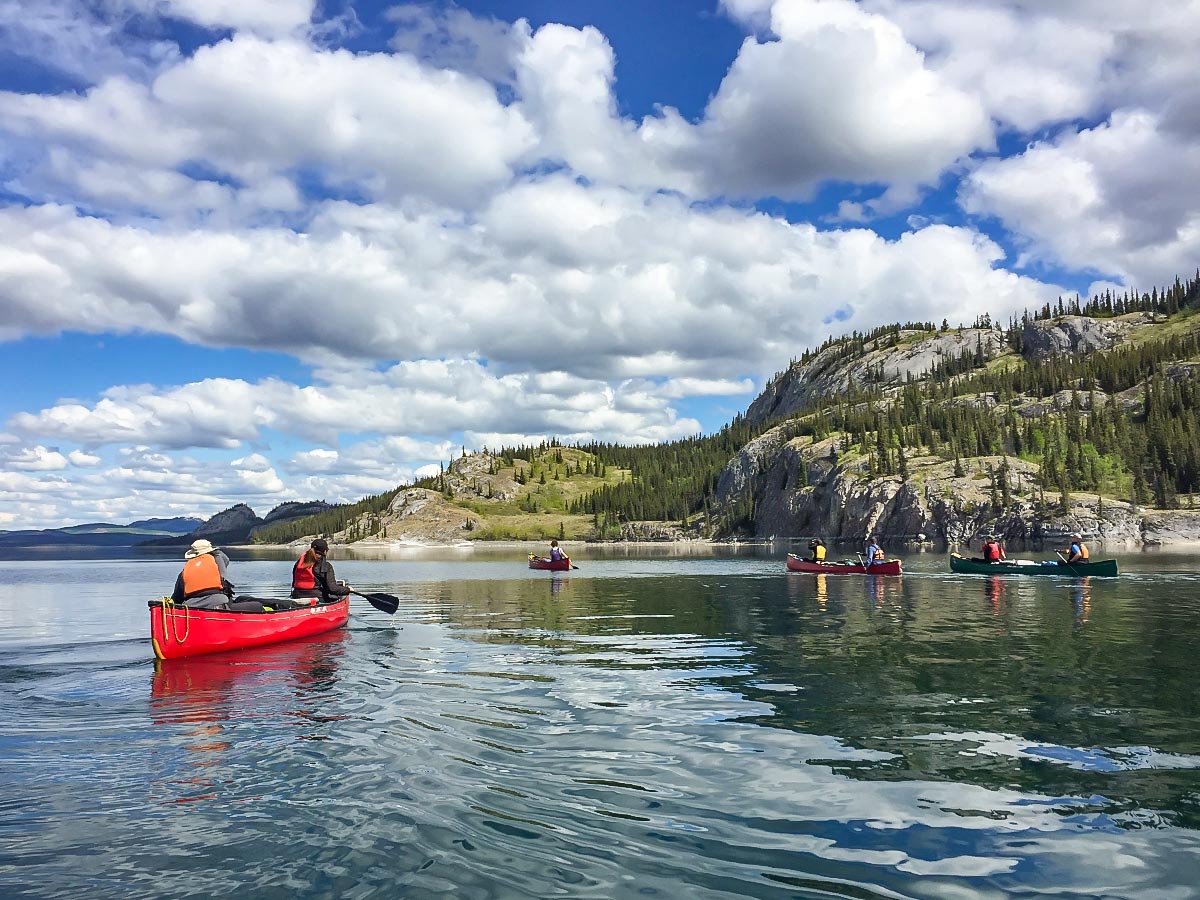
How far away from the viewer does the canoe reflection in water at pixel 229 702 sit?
14.8 meters

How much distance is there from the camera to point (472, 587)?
7031 centimetres

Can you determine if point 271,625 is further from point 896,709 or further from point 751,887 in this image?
point 751,887

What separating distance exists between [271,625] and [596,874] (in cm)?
2549

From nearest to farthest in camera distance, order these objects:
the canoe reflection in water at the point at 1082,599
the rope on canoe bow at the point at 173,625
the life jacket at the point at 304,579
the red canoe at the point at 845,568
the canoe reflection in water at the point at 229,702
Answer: the canoe reflection in water at the point at 229,702 < the rope on canoe bow at the point at 173,625 < the life jacket at the point at 304,579 < the canoe reflection in water at the point at 1082,599 < the red canoe at the point at 845,568

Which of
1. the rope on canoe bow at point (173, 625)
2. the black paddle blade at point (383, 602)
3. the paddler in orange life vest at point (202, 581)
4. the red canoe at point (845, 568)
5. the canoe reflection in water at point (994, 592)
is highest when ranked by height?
the paddler in orange life vest at point (202, 581)

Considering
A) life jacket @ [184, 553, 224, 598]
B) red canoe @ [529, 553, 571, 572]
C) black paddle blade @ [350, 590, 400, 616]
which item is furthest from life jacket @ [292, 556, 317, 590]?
red canoe @ [529, 553, 571, 572]

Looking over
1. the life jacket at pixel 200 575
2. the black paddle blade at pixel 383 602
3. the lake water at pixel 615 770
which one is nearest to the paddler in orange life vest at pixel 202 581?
the life jacket at pixel 200 575

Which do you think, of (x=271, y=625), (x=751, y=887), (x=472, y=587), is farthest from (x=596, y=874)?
(x=472, y=587)

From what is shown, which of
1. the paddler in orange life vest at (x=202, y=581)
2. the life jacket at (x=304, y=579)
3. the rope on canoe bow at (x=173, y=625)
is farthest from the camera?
the life jacket at (x=304, y=579)

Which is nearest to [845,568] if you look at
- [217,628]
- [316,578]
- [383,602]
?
[383,602]

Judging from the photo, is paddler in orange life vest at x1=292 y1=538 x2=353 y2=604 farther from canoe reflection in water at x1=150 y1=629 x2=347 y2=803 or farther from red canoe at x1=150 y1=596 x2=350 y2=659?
canoe reflection in water at x1=150 y1=629 x2=347 y2=803

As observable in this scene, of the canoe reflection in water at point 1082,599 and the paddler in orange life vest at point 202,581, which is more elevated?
the paddler in orange life vest at point 202,581

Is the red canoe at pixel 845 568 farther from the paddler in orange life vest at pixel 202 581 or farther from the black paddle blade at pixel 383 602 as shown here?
the paddler in orange life vest at pixel 202 581

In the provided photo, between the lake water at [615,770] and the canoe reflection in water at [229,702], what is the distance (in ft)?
0.41
